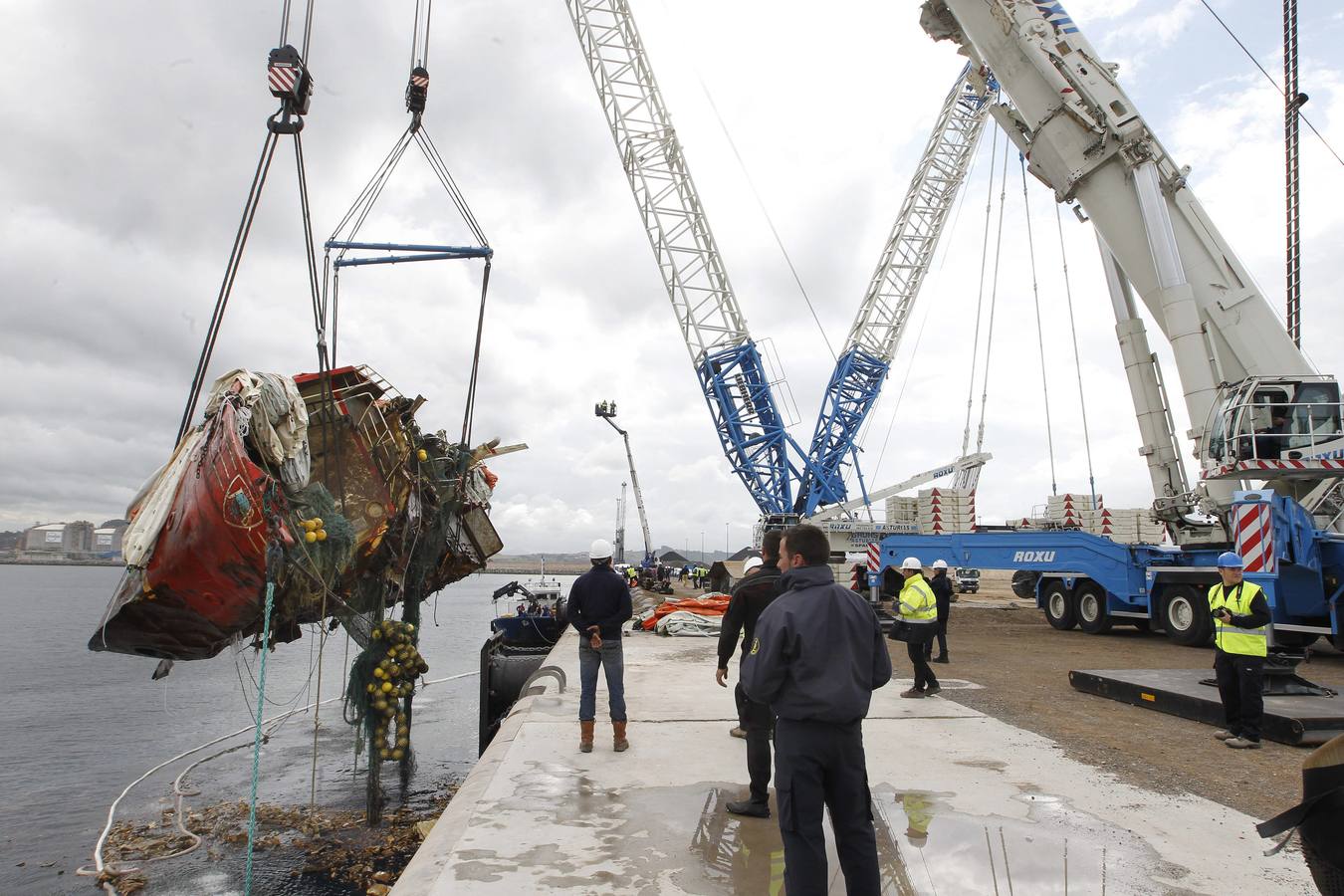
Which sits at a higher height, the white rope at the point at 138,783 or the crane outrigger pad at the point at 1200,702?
the crane outrigger pad at the point at 1200,702

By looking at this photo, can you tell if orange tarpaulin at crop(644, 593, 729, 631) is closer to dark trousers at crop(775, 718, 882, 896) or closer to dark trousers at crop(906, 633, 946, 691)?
dark trousers at crop(906, 633, 946, 691)

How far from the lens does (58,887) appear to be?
9.09m

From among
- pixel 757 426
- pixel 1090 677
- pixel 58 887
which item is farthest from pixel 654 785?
pixel 757 426

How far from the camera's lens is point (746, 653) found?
5.03 meters

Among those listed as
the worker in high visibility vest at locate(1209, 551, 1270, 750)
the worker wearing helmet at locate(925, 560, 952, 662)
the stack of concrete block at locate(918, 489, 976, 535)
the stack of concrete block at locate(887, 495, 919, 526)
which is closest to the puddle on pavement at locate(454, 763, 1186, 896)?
the worker in high visibility vest at locate(1209, 551, 1270, 750)

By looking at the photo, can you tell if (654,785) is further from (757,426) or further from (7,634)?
(7,634)

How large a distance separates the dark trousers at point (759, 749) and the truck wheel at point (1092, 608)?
43.8 feet

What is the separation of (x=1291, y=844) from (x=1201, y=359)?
1085 centimetres

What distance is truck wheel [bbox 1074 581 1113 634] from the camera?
15867 millimetres

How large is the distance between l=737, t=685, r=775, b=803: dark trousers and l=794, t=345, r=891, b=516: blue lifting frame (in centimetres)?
2548

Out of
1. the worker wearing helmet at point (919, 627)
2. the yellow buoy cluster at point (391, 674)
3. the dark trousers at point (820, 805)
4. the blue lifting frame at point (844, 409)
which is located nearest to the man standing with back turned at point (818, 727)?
the dark trousers at point (820, 805)

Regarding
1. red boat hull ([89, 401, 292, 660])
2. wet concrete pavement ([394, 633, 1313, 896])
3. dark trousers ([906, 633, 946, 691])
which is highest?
red boat hull ([89, 401, 292, 660])

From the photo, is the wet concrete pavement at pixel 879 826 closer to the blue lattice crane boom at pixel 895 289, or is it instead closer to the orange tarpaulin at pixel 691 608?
the orange tarpaulin at pixel 691 608

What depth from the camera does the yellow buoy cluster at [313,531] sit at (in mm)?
6325
